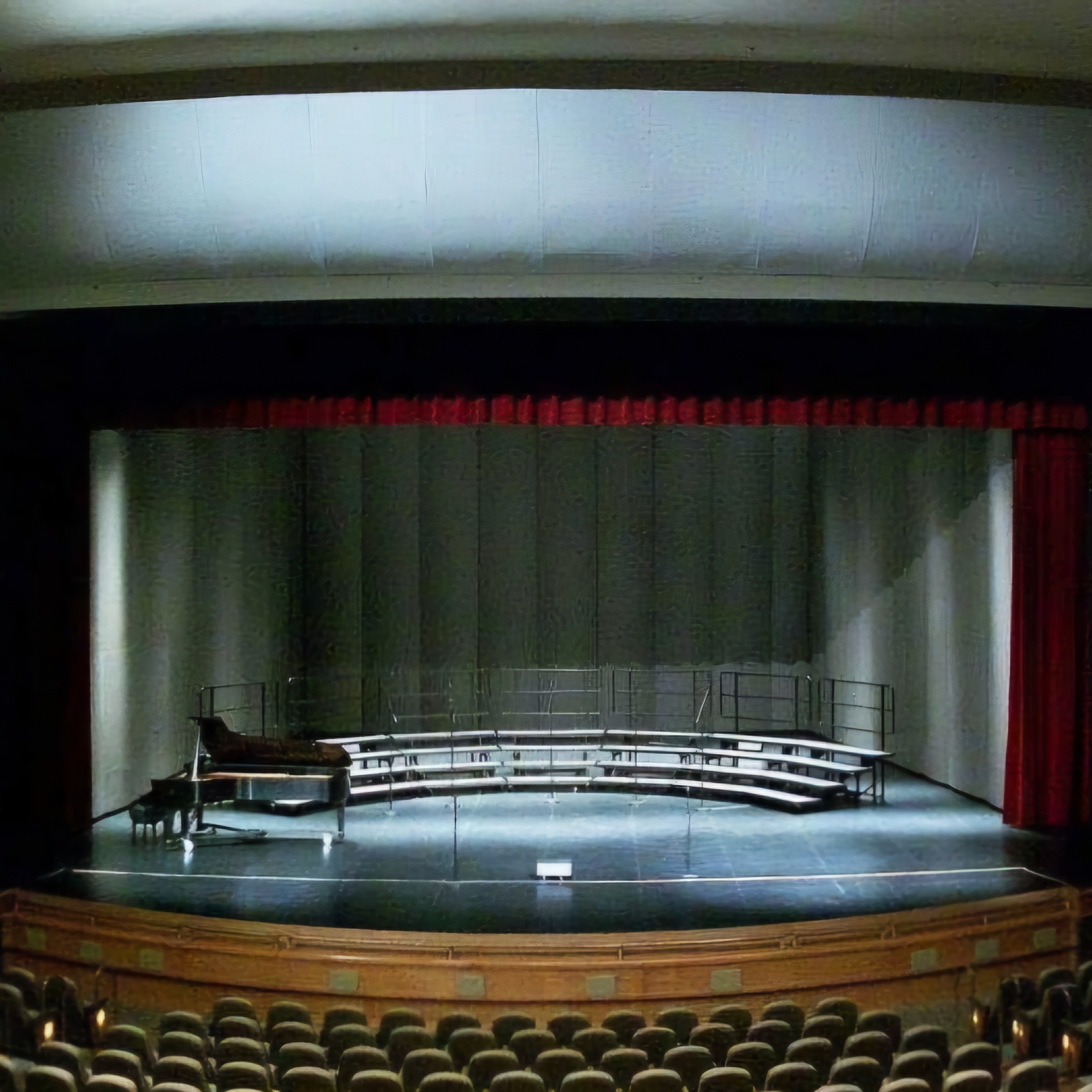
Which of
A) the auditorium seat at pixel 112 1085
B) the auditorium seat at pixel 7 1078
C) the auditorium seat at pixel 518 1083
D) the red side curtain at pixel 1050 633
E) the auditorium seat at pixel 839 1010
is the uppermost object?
the red side curtain at pixel 1050 633

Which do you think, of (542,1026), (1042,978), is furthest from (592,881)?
(1042,978)

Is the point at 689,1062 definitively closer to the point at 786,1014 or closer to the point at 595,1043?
the point at 595,1043

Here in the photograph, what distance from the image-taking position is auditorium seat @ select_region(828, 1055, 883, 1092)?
4.14 m

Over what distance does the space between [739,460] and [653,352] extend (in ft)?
14.5

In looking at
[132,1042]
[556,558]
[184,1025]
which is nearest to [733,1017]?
[184,1025]

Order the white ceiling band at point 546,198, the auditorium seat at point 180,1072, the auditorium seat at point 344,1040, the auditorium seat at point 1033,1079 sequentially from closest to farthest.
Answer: the auditorium seat at point 1033,1079, the auditorium seat at point 180,1072, the auditorium seat at point 344,1040, the white ceiling band at point 546,198

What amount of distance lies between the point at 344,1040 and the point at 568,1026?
2.98 ft

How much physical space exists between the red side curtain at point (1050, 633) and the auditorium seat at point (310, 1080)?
5.40m

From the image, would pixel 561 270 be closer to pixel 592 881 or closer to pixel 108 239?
pixel 108 239

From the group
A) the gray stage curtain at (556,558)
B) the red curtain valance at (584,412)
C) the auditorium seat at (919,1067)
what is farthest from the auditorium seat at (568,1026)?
the gray stage curtain at (556,558)

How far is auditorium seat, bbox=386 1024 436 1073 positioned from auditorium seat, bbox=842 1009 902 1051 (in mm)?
1649

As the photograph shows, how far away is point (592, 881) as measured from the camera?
6.59 m

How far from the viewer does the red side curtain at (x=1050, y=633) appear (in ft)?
25.5

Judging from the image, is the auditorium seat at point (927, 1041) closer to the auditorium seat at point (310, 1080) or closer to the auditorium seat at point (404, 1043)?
the auditorium seat at point (404, 1043)
